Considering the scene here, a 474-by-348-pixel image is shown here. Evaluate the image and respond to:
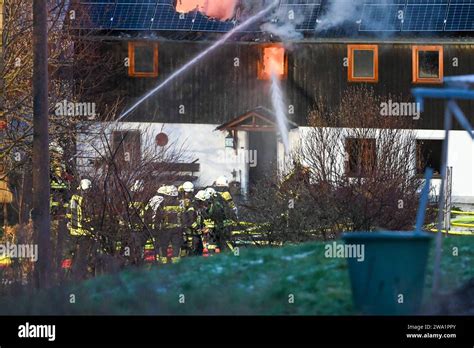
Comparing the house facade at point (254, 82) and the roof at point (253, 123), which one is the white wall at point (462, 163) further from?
the roof at point (253, 123)

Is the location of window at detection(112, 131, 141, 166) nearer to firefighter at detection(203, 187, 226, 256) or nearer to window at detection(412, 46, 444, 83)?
firefighter at detection(203, 187, 226, 256)

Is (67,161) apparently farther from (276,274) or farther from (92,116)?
(276,274)

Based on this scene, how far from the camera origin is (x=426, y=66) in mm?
43688

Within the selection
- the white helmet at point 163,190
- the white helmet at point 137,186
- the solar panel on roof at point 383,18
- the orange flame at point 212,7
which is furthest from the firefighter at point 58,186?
the solar panel on roof at point 383,18

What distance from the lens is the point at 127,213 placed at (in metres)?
21.3

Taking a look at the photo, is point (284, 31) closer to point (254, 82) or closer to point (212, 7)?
point (254, 82)

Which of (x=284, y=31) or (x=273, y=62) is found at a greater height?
(x=284, y=31)

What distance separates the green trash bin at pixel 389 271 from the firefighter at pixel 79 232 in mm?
7687

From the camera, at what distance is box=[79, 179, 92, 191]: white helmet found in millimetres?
23522

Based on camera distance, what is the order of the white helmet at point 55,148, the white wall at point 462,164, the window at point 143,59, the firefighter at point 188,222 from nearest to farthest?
the firefighter at point 188,222 → the white helmet at point 55,148 → the white wall at point 462,164 → the window at point 143,59

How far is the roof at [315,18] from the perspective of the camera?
4284 centimetres

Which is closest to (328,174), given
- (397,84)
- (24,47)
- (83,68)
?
(24,47)

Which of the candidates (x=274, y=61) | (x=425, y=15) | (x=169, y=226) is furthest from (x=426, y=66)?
(x=169, y=226)

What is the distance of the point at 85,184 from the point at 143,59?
21.7 m
